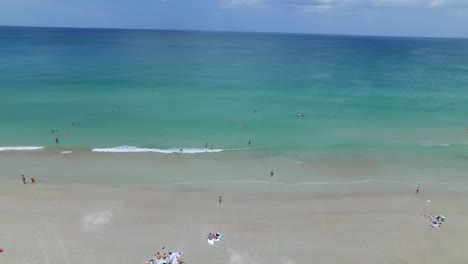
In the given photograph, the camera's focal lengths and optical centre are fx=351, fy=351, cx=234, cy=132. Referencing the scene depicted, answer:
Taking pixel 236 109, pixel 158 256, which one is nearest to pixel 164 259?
pixel 158 256

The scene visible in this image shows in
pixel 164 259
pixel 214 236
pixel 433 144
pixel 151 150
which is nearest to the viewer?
pixel 164 259

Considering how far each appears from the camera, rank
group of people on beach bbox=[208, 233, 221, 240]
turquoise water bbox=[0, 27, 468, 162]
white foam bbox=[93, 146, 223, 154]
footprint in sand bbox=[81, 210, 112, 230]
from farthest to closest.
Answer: turquoise water bbox=[0, 27, 468, 162] → white foam bbox=[93, 146, 223, 154] → footprint in sand bbox=[81, 210, 112, 230] → group of people on beach bbox=[208, 233, 221, 240]

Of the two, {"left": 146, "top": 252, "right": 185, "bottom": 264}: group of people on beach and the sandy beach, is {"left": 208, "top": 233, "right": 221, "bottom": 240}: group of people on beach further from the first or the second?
{"left": 146, "top": 252, "right": 185, "bottom": 264}: group of people on beach

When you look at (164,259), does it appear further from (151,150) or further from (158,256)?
(151,150)

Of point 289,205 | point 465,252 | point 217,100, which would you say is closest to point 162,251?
point 289,205

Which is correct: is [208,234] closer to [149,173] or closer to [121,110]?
[149,173]

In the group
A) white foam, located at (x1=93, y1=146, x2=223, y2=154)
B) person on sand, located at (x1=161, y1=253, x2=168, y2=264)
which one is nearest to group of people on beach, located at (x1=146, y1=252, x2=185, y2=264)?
person on sand, located at (x1=161, y1=253, x2=168, y2=264)
